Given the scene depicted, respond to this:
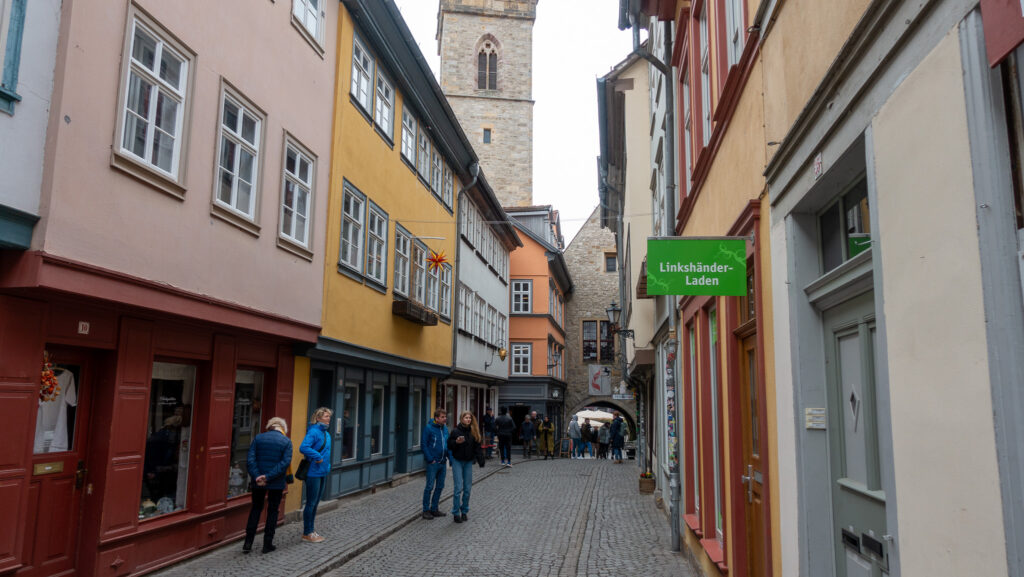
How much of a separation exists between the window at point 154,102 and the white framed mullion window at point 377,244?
20.8ft

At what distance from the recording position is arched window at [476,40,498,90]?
54.0 meters

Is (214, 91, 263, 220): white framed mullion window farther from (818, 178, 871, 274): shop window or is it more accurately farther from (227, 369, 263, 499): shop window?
(818, 178, 871, 274): shop window

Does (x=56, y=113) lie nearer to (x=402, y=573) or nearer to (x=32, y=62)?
(x=32, y=62)

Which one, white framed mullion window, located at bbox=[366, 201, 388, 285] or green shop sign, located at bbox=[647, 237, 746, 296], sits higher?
white framed mullion window, located at bbox=[366, 201, 388, 285]

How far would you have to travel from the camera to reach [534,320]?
1483 inches

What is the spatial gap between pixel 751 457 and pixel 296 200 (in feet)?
26.1

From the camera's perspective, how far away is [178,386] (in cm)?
914

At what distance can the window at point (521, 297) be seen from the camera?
37906 mm

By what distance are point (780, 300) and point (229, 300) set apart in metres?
6.89

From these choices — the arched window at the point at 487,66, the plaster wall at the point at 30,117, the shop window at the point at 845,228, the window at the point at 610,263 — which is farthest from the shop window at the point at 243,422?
the arched window at the point at 487,66

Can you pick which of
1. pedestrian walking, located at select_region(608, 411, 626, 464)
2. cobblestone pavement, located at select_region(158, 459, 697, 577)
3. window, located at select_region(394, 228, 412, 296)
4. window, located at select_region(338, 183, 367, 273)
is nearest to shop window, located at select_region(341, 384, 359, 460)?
cobblestone pavement, located at select_region(158, 459, 697, 577)

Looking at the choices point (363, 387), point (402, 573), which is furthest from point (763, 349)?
point (363, 387)

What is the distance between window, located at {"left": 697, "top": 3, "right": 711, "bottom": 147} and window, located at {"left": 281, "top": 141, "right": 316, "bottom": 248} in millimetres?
5994

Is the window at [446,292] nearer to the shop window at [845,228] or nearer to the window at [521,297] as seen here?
the window at [521,297]
